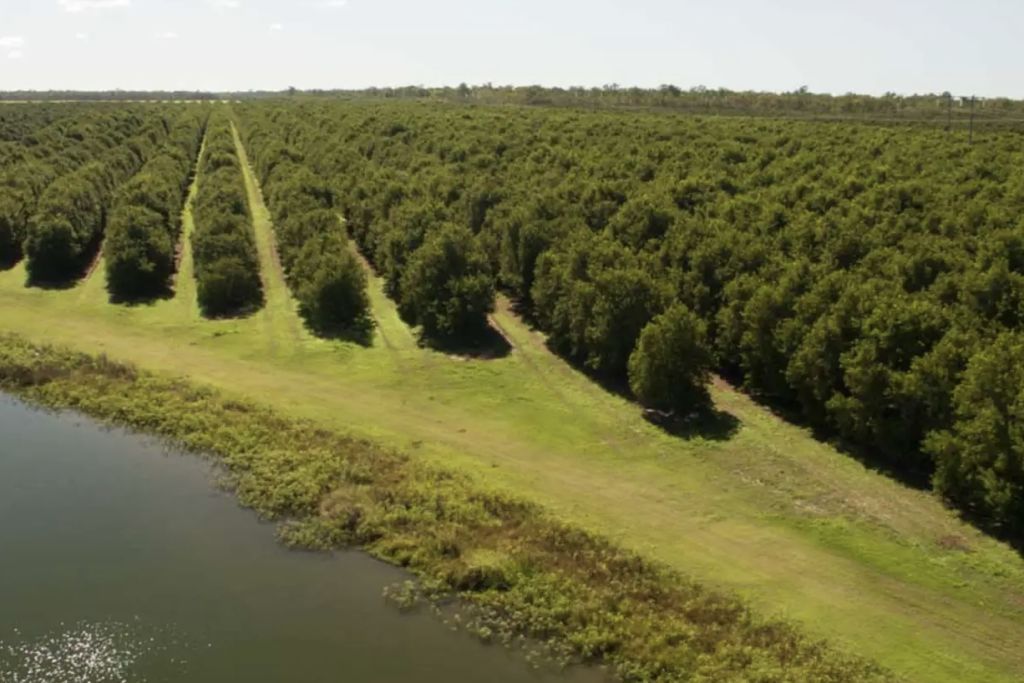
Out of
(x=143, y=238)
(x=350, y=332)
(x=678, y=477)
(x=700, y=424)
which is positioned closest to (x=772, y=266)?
(x=700, y=424)

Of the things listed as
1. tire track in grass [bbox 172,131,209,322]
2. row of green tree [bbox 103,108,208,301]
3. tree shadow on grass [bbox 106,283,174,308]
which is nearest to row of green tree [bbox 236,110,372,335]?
tire track in grass [bbox 172,131,209,322]

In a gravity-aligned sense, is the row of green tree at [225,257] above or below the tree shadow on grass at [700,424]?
above

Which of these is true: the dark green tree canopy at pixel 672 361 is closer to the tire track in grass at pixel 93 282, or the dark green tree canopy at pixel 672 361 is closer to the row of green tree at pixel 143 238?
the row of green tree at pixel 143 238

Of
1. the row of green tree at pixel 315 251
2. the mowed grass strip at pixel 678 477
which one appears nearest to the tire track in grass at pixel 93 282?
the mowed grass strip at pixel 678 477

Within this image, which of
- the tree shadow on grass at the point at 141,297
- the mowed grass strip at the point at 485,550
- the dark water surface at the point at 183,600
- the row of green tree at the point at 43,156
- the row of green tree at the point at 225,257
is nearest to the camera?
the dark water surface at the point at 183,600

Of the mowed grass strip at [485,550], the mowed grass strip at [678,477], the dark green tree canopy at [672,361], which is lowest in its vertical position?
the mowed grass strip at [485,550]

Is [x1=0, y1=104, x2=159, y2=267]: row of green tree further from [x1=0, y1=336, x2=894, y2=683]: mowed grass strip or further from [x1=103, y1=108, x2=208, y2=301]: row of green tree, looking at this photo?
[x1=0, y1=336, x2=894, y2=683]: mowed grass strip

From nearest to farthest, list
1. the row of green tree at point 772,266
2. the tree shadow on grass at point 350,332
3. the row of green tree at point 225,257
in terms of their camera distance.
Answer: the row of green tree at point 772,266 < the tree shadow on grass at point 350,332 < the row of green tree at point 225,257
